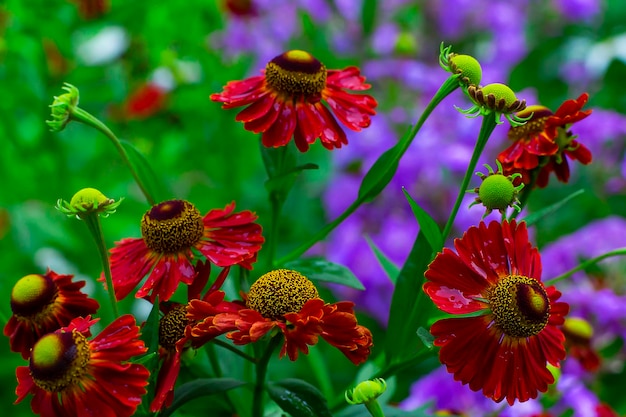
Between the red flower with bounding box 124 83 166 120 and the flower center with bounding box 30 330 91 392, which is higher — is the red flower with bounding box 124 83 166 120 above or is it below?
above

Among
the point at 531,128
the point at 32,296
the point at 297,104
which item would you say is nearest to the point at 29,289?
the point at 32,296

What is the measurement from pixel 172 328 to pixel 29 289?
0.33 ft

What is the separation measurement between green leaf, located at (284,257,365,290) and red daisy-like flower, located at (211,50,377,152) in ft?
0.30

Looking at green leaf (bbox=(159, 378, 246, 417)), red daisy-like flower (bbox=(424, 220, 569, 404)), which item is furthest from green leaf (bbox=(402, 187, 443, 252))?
green leaf (bbox=(159, 378, 246, 417))

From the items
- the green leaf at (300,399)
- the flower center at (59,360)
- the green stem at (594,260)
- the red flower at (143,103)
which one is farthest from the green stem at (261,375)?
the red flower at (143,103)

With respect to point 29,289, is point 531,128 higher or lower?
higher

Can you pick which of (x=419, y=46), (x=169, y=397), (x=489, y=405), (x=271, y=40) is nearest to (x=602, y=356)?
(x=489, y=405)

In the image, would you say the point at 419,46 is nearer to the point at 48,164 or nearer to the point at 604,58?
the point at 604,58

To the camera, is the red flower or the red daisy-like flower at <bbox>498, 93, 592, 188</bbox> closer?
the red daisy-like flower at <bbox>498, 93, 592, 188</bbox>

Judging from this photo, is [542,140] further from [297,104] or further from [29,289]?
[29,289]

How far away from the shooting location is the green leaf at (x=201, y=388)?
56 centimetres

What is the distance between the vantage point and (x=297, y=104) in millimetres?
653

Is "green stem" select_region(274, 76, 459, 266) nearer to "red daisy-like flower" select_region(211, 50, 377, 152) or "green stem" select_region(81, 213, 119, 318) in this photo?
"red daisy-like flower" select_region(211, 50, 377, 152)

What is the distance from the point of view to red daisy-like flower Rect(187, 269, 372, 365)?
0.49 m
